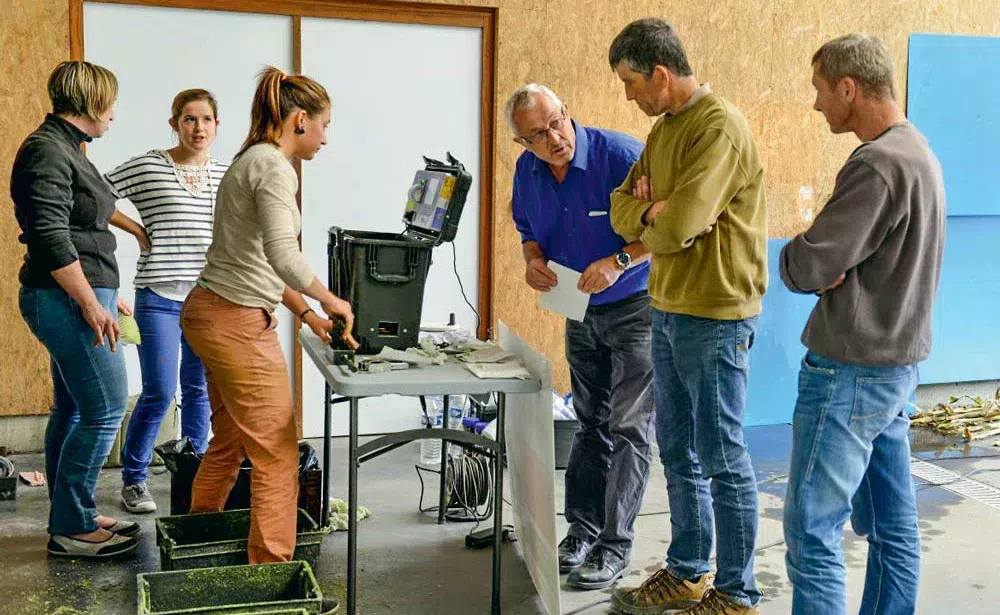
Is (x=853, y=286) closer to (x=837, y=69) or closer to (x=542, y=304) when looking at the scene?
(x=837, y=69)

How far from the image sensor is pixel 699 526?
10.1 feet

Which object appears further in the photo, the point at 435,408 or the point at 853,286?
the point at 435,408

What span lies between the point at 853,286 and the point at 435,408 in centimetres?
311

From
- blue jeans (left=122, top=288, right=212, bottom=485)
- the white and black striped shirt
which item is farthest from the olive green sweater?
blue jeans (left=122, top=288, right=212, bottom=485)

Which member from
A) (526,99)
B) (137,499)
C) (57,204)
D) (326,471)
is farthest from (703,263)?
(137,499)

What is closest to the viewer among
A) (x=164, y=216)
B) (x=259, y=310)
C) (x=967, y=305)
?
(x=259, y=310)

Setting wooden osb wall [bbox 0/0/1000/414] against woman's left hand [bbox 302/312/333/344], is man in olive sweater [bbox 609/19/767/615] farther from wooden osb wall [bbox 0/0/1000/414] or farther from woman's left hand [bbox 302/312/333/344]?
wooden osb wall [bbox 0/0/1000/414]

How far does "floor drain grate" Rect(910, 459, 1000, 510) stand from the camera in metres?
4.50

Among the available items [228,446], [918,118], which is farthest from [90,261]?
[918,118]

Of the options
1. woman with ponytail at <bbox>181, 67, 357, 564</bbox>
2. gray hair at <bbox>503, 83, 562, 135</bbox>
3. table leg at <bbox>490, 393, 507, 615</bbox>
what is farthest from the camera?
gray hair at <bbox>503, 83, 562, 135</bbox>

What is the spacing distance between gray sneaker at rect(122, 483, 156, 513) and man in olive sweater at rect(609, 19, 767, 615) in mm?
2133

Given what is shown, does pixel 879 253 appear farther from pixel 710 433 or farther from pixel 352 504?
pixel 352 504

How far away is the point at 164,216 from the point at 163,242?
3.8 inches

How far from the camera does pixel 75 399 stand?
11.1 ft
